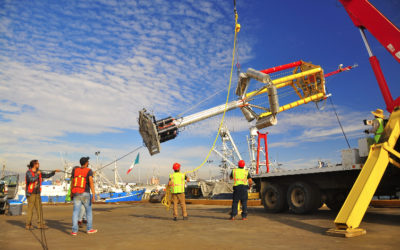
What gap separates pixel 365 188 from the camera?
593 centimetres

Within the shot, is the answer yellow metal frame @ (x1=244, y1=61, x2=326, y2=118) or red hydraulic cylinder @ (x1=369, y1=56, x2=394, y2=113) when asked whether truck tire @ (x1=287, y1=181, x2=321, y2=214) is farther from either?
yellow metal frame @ (x1=244, y1=61, x2=326, y2=118)

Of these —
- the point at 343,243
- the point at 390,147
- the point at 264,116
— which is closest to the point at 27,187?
the point at 343,243

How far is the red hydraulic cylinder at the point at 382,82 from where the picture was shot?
34.2ft

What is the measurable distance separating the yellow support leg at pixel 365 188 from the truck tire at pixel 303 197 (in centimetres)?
284

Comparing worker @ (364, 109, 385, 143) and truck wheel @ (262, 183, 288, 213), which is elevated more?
worker @ (364, 109, 385, 143)

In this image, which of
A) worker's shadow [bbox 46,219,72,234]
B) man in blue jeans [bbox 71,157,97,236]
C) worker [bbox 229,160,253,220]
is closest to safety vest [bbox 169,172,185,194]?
worker [bbox 229,160,253,220]

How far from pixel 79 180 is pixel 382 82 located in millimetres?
Answer: 11072

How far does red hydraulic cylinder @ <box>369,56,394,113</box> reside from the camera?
34.2 ft

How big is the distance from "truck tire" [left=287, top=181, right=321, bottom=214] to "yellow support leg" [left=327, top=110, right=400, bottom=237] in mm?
2839

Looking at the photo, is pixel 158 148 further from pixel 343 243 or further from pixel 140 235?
pixel 343 243

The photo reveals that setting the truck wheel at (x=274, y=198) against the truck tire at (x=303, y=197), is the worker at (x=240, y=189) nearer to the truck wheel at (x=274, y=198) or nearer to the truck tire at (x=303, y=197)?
the truck tire at (x=303, y=197)

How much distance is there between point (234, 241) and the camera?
5.27 meters

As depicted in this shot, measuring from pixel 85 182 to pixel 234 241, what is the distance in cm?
358

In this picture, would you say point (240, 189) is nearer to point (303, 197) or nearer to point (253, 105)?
point (303, 197)
